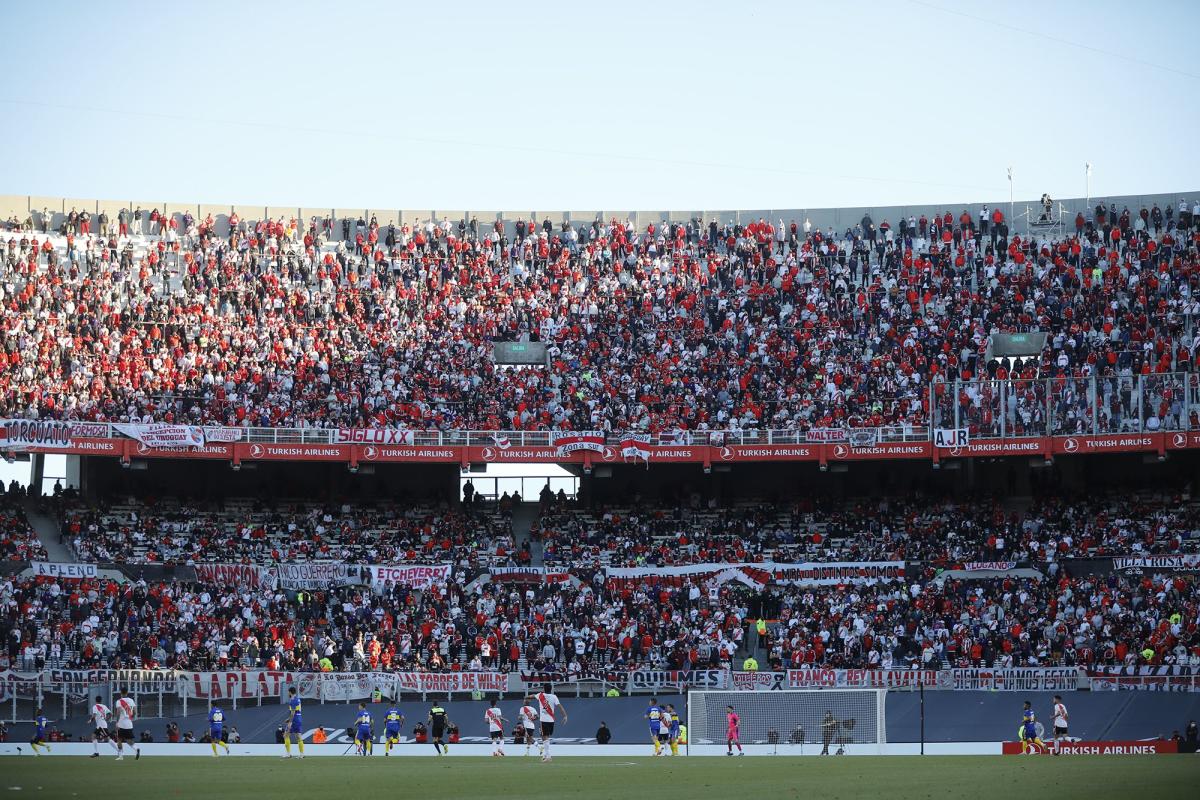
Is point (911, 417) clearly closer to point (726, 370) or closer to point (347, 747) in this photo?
point (726, 370)

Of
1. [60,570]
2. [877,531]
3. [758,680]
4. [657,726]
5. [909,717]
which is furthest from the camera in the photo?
[877,531]

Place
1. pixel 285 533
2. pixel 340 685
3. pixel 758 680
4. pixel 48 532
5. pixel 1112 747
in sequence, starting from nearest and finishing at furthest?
pixel 1112 747
pixel 340 685
pixel 758 680
pixel 48 532
pixel 285 533

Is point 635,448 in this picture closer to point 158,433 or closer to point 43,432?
point 158,433

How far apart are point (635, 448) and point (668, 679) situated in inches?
472

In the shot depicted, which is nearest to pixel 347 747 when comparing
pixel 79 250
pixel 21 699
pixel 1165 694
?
pixel 21 699

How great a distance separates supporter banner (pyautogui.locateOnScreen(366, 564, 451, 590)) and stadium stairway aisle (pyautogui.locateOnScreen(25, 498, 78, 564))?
9431mm

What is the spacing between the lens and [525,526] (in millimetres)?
54906

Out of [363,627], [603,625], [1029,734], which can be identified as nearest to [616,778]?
[1029,734]

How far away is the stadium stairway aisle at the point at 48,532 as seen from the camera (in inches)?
1962

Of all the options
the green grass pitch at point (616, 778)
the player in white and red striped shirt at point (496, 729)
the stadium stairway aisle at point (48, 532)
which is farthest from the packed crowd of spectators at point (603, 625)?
the green grass pitch at point (616, 778)

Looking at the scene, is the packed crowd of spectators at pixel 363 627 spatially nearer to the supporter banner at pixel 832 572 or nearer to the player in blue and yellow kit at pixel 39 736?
the supporter banner at pixel 832 572

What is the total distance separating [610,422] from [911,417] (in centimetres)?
987

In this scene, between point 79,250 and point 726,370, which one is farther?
point 79,250

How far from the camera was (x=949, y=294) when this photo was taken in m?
58.4
